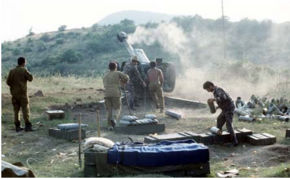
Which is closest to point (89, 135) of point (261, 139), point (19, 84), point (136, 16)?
point (19, 84)

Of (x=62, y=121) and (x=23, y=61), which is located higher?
(x=23, y=61)

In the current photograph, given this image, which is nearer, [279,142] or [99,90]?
[279,142]

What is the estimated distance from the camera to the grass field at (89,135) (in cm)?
885

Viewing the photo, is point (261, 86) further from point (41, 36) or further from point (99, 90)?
point (41, 36)

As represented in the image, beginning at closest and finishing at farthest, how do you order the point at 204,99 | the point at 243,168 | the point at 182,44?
the point at 243,168, the point at 204,99, the point at 182,44

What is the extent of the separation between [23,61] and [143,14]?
141962mm

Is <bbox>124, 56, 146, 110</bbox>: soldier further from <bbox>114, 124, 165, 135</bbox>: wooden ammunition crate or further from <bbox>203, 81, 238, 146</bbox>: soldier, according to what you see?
<bbox>203, 81, 238, 146</bbox>: soldier

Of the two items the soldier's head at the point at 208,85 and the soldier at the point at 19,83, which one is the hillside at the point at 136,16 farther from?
the soldier's head at the point at 208,85

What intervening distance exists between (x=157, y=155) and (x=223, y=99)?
2902 mm

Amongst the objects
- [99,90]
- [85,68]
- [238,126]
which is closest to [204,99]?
[99,90]

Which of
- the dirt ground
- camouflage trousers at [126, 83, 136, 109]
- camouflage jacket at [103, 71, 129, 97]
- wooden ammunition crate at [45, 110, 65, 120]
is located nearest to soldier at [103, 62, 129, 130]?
camouflage jacket at [103, 71, 129, 97]

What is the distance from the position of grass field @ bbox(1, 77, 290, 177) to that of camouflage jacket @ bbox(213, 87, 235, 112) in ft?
2.61

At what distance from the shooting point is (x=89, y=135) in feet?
39.9

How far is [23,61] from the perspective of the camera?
12539 mm
